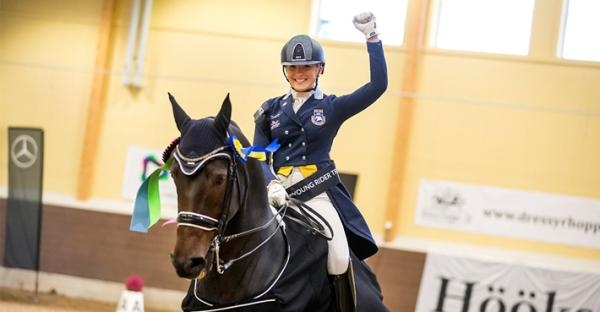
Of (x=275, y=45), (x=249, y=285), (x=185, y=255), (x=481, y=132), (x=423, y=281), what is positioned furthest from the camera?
(x=275, y=45)

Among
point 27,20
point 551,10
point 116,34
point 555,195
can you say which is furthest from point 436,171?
point 27,20

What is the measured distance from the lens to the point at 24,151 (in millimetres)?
11898

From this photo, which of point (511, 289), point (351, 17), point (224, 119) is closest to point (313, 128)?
point (224, 119)

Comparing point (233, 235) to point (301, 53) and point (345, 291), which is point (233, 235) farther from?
point (301, 53)

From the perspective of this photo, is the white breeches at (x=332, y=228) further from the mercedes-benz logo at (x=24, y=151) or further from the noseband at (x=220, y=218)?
the mercedes-benz logo at (x=24, y=151)

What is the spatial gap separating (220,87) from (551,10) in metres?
4.90

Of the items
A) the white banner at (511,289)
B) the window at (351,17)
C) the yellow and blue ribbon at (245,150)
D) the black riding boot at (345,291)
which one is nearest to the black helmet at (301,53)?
the yellow and blue ribbon at (245,150)

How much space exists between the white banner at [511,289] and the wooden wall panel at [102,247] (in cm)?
388

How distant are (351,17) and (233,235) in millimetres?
8876

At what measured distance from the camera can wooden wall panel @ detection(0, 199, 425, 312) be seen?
484 inches

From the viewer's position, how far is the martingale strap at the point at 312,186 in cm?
420

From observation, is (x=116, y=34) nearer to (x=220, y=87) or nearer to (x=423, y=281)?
(x=220, y=87)

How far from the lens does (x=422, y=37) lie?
12.0 meters

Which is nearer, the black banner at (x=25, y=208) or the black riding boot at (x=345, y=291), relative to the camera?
the black riding boot at (x=345, y=291)
